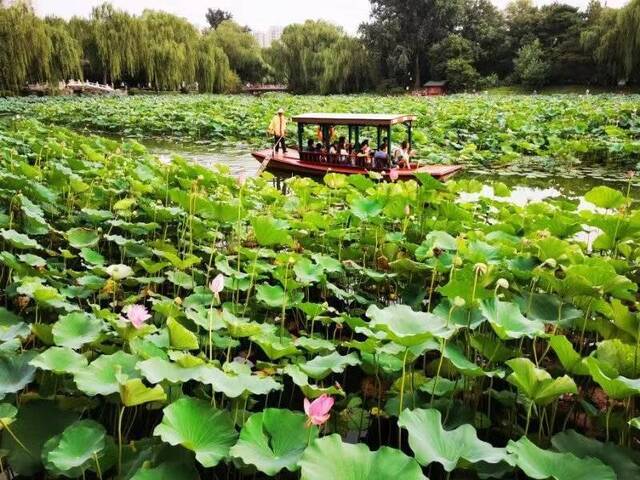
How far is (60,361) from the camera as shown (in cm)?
135

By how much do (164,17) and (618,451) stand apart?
29.3 m

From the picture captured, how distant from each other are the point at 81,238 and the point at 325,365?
1.42m

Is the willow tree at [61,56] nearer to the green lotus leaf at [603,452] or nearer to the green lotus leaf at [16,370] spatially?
the green lotus leaf at [16,370]

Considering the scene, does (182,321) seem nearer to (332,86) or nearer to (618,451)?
(618,451)

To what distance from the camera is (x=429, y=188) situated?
2.74m

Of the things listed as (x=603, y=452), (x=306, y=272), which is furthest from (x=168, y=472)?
(x=306, y=272)

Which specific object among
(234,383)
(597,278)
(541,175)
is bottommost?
(541,175)

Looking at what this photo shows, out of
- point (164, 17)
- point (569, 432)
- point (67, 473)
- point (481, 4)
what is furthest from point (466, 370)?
point (481, 4)

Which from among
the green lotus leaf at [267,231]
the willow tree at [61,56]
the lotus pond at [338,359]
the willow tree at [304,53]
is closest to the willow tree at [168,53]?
the willow tree at [61,56]

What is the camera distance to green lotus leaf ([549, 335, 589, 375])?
135cm

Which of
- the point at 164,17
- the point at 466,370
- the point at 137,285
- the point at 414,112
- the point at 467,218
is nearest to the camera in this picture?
the point at 466,370

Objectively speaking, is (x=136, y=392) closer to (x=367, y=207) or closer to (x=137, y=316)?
(x=137, y=316)

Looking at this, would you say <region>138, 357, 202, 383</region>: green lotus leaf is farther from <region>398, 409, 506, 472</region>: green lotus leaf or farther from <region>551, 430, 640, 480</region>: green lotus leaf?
<region>551, 430, 640, 480</region>: green lotus leaf

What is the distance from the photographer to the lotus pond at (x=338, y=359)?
3.75ft
